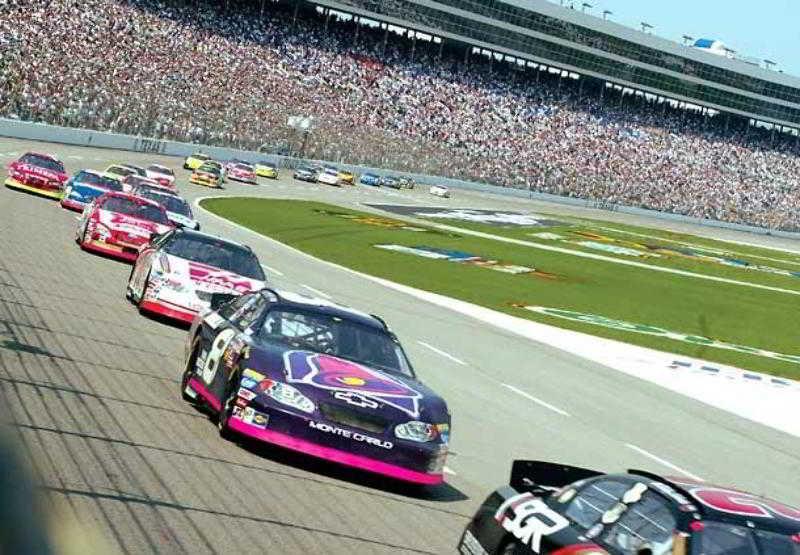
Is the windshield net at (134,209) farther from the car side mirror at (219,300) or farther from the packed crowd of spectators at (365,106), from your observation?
the packed crowd of spectators at (365,106)

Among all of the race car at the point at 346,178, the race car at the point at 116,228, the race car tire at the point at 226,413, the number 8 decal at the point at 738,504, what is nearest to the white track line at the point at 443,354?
the race car at the point at 116,228

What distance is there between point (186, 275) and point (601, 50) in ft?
339

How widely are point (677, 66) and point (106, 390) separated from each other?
383 ft

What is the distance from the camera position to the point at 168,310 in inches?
636

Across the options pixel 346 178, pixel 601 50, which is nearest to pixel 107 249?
pixel 346 178

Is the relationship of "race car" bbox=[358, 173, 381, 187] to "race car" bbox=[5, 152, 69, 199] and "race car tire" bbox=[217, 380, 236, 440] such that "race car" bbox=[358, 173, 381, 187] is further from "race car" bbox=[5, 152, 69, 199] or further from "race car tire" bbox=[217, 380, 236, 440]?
"race car tire" bbox=[217, 380, 236, 440]

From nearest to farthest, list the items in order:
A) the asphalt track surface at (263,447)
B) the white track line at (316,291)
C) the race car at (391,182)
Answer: the asphalt track surface at (263,447), the white track line at (316,291), the race car at (391,182)

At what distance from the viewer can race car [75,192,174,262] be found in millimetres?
22516

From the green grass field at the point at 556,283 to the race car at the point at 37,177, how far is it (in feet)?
24.5

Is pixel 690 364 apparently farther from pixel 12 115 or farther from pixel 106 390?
pixel 12 115

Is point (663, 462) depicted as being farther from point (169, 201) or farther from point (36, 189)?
point (36, 189)

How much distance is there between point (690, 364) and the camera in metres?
24.5

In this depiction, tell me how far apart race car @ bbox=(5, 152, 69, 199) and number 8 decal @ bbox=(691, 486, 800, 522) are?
28881 mm

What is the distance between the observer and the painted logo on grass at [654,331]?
2938cm
